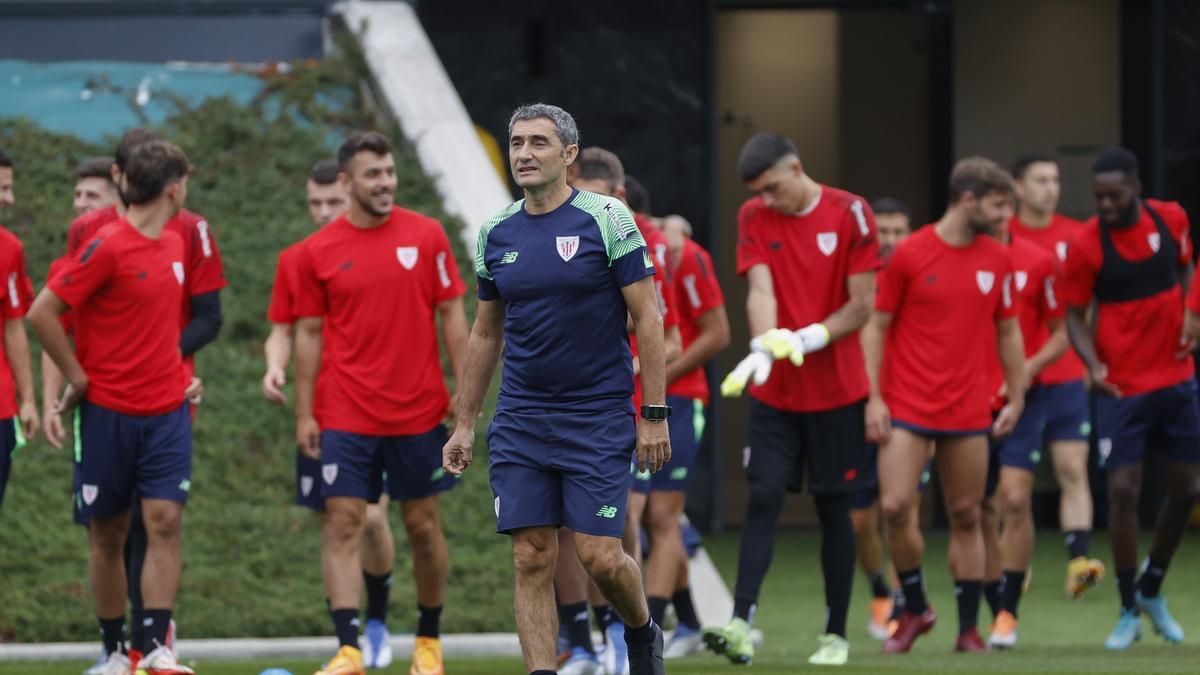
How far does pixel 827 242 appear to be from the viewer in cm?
943

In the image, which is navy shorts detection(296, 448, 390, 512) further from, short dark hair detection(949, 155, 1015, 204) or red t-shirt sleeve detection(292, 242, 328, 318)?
short dark hair detection(949, 155, 1015, 204)

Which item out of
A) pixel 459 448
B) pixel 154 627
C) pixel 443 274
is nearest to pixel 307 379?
pixel 443 274

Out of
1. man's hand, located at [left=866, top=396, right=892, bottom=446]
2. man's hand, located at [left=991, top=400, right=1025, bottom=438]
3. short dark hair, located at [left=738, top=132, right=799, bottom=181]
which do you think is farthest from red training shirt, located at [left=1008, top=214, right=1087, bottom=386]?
short dark hair, located at [left=738, top=132, right=799, bottom=181]

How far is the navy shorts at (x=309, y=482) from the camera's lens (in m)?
9.73

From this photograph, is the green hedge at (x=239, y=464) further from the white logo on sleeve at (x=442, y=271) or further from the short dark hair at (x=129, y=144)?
the short dark hair at (x=129, y=144)

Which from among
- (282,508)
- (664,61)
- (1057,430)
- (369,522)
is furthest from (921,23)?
(369,522)

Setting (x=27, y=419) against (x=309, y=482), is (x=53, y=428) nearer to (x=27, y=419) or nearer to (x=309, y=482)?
(x=27, y=419)

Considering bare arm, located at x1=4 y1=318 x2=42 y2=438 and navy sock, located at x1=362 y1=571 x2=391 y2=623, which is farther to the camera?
navy sock, located at x1=362 y1=571 x2=391 y2=623

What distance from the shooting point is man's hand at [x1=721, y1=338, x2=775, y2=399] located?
8438 mm

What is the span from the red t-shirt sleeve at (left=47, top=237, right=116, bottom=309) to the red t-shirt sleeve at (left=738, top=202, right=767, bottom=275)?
2806 millimetres

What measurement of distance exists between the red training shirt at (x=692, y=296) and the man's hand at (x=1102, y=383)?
219cm

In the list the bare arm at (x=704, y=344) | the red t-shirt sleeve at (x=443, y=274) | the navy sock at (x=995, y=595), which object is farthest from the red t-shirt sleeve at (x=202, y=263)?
the navy sock at (x=995, y=595)

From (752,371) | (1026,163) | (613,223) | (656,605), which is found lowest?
(656,605)

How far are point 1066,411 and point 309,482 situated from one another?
496 cm
